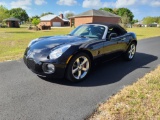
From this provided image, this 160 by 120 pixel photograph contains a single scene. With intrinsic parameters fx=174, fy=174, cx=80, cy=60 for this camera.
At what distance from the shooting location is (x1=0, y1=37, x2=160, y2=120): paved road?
2.99m

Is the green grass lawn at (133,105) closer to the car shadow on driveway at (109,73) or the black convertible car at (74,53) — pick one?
the car shadow on driveway at (109,73)

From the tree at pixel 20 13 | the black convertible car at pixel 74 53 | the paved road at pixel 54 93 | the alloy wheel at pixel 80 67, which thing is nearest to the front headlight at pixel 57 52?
the black convertible car at pixel 74 53

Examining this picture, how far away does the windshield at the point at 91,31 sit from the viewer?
17.0ft

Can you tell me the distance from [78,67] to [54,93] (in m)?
1.00

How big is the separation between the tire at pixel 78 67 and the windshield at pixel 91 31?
97cm

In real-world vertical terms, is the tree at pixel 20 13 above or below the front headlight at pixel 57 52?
above

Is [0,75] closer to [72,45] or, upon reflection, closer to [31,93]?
[31,93]

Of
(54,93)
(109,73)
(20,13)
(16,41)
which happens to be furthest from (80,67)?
(20,13)

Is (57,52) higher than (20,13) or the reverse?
the reverse

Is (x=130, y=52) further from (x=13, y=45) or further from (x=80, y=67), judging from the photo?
(x=13, y=45)

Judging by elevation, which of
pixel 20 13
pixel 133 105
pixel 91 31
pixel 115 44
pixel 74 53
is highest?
pixel 20 13

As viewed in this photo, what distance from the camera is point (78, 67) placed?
4.40 m

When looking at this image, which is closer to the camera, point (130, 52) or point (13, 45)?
point (130, 52)

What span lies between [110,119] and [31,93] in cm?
A: 178
